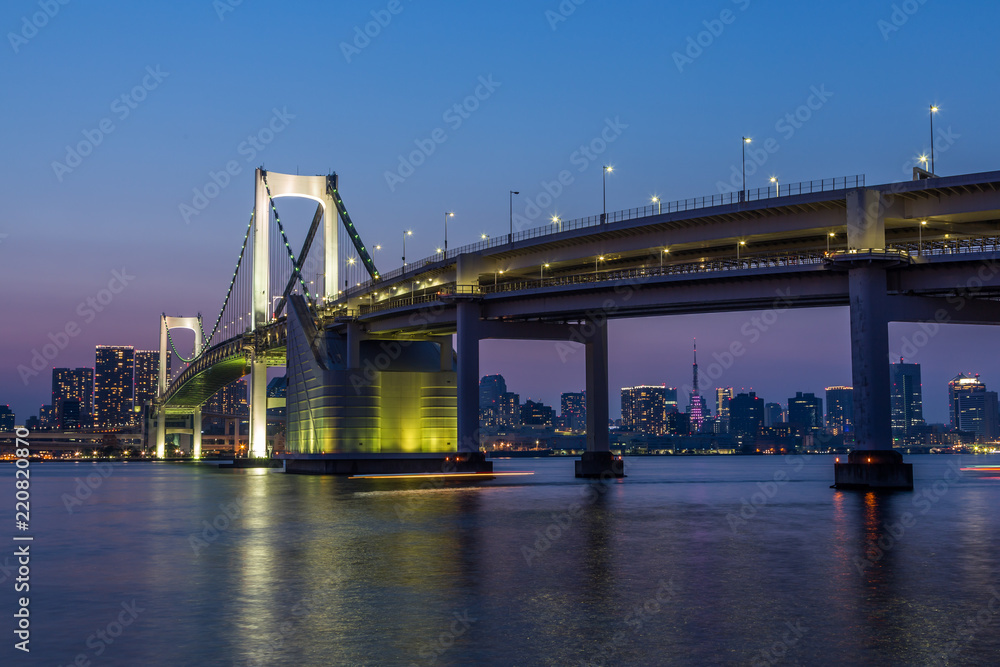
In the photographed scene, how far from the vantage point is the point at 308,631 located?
1531 cm

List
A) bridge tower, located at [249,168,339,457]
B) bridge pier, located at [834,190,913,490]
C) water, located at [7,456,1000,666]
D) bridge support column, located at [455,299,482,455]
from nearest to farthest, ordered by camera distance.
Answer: water, located at [7,456,1000,666] < bridge pier, located at [834,190,913,490] < bridge support column, located at [455,299,482,455] < bridge tower, located at [249,168,339,457]

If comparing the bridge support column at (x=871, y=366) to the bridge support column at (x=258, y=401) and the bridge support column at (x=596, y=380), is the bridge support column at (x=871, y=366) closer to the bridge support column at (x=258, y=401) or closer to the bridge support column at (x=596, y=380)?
the bridge support column at (x=596, y=380)

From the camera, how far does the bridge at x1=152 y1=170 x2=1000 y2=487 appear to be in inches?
2015

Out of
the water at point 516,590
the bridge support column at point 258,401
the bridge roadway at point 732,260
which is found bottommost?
the water at point 516,590

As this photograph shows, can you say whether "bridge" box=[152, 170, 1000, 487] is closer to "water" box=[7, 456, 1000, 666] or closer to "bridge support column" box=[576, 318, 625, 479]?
"bridge support column" box=[576, 318, 625, 479]

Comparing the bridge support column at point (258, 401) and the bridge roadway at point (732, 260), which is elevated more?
the bridge roadway at point (732, 260)

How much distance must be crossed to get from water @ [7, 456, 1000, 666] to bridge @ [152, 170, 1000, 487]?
1602 centimetres

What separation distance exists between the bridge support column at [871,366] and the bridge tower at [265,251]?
66.0 metres

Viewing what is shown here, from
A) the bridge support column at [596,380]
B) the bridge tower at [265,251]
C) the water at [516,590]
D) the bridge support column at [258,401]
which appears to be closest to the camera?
the water at [516,590]

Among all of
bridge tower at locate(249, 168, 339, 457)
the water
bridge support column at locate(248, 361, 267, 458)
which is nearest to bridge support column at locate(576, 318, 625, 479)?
the water

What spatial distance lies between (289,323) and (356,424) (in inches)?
675

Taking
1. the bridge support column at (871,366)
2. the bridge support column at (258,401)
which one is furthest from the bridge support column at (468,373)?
the bridge support column at (258,401)

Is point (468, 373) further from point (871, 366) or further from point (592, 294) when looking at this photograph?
point (871, 366)

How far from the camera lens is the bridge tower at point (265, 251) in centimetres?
11019
